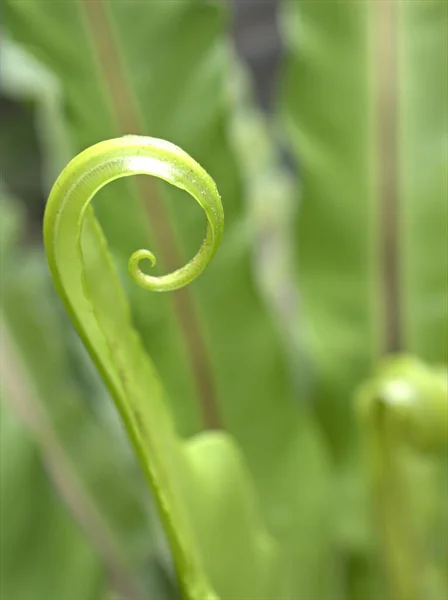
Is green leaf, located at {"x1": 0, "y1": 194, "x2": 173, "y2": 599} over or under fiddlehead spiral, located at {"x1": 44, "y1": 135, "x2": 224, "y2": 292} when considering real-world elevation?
under

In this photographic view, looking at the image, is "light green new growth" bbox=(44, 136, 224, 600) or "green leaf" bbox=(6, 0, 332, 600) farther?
"green leaf" bbox=(6, 0, 332, 600)

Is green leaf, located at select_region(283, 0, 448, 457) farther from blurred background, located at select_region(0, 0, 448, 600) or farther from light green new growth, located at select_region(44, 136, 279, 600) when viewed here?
light green new growth, located at select_region(44, 136, 279, 600)

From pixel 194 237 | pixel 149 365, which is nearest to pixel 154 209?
pixel 194 237

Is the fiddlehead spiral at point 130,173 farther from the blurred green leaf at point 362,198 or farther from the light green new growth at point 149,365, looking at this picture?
the blurred green leaf at point 362,198

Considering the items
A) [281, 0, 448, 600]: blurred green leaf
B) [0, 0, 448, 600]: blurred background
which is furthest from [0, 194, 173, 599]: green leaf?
[281, 0, 448, 600]: blurred green leaf

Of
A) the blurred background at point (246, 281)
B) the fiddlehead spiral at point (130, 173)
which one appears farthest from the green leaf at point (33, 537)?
the fiddlehead spiral at point (130, 173)

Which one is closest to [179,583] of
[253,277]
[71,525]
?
[71,525]
